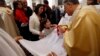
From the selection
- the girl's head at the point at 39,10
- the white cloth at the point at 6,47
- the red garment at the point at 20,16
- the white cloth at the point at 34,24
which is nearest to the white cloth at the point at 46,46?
the white cloth at the point at 34,24

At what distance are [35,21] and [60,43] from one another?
146cm

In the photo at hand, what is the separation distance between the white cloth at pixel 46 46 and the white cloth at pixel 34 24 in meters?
0.96

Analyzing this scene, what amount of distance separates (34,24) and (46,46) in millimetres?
1324

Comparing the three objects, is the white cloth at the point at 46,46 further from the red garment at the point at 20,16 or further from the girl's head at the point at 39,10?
the red garment at the point at 20,16

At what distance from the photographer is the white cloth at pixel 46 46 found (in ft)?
10.7

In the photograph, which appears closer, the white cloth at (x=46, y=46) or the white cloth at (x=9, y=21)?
the white cloth at (x=46, y=46)

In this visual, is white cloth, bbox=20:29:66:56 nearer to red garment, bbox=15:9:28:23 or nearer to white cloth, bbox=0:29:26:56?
white cloth, bbox=0:29:26:56

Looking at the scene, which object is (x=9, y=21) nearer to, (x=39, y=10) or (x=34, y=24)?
(x=34, y=24)

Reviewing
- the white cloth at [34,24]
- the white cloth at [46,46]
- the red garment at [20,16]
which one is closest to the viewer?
the white cloth at [46,46]

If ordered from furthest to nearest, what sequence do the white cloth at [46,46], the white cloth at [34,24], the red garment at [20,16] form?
1. the red garment at [20,16]
2. the white cloth at [34,24]
3. the white cloth at [46,46]

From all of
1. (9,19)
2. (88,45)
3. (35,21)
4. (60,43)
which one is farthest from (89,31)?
(9,19)

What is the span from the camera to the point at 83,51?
2270 millimetres

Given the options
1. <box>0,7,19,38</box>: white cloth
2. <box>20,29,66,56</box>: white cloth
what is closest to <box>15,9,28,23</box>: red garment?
<box>0,7,19,38</box>: white cloth

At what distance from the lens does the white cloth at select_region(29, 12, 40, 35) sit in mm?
4738
